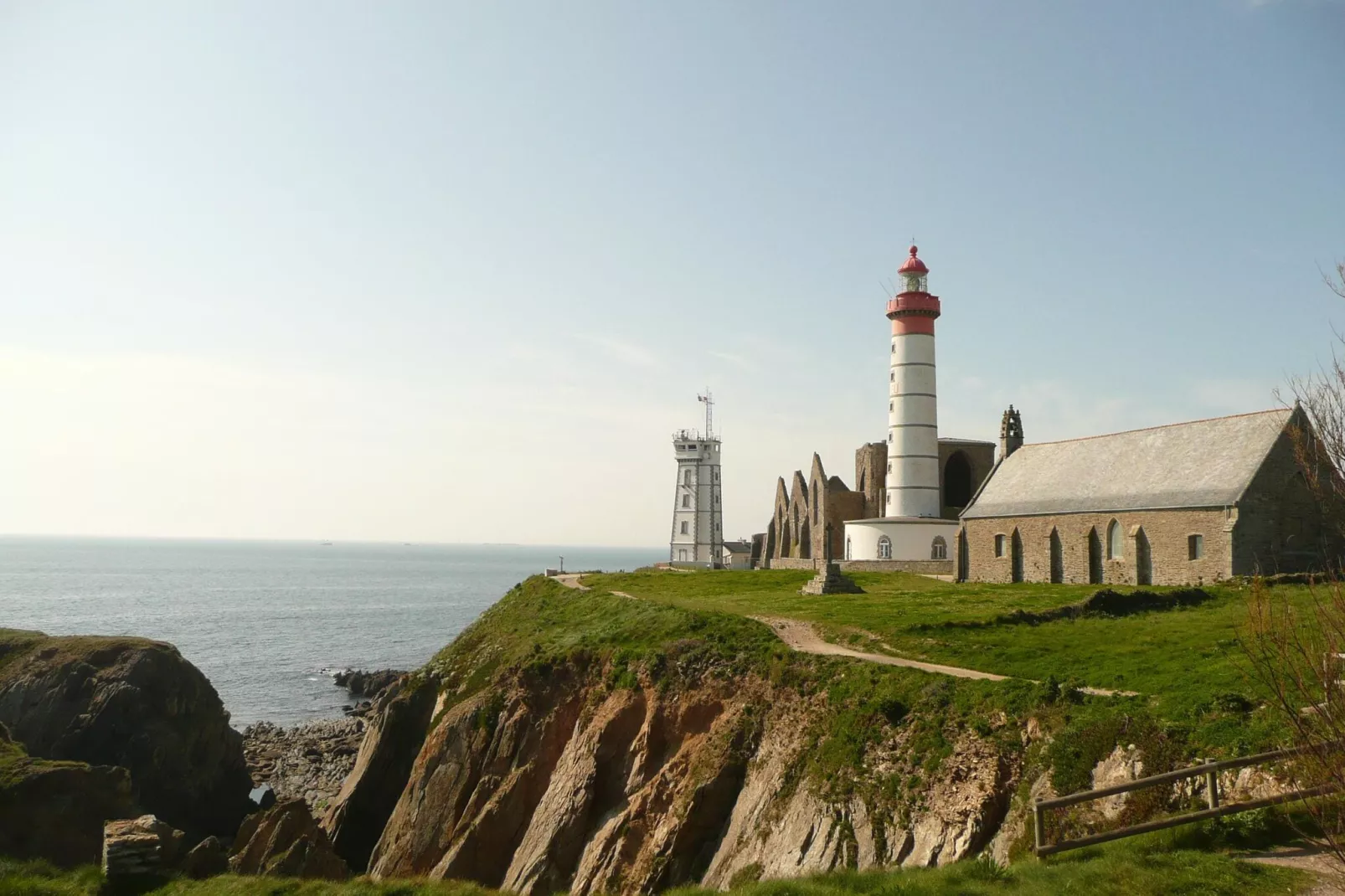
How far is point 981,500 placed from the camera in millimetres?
50969

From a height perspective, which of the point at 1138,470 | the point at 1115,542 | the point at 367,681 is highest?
the point at 1138,470

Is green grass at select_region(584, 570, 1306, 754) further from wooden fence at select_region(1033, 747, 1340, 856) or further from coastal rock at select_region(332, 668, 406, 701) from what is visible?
coastal rock at select_region(332, 668, 406, 701)

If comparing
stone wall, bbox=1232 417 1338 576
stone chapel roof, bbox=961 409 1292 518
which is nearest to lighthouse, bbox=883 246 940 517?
stone chapel roof, bbox=961 409 1292 518

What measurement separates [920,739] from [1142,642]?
883 cm

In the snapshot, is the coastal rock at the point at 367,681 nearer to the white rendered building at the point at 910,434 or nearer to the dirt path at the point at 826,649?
the white rendered building at the point at 910,434

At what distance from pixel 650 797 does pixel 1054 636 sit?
12.9 m

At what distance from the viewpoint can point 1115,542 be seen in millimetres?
41781

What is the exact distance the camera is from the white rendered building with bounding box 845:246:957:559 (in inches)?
2242

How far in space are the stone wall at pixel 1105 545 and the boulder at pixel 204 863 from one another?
1408 inches

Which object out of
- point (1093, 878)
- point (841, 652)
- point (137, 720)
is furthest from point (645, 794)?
point (137, 720)

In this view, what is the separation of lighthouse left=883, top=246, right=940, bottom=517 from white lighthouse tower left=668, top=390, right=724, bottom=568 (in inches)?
1361

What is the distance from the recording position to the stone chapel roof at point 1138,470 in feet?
124

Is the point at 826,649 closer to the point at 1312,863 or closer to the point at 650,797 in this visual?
the point at 650,797

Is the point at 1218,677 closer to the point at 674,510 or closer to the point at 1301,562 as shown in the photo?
the point at 1301,562
